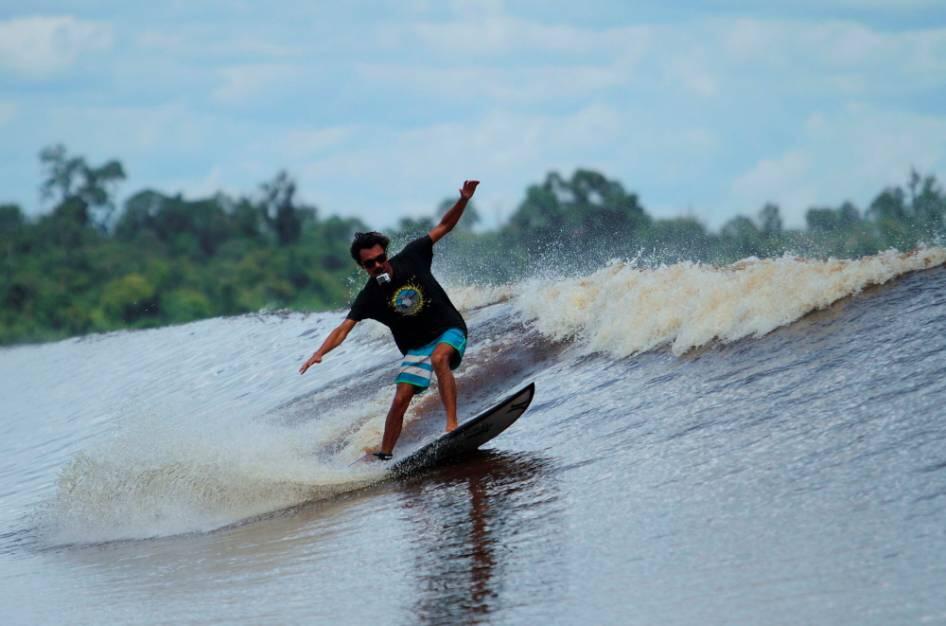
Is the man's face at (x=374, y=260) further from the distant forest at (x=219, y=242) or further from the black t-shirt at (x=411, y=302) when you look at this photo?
the distant forest at (x=219, y=242)

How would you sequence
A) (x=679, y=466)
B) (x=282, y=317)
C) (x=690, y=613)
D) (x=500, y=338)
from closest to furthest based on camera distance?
(x=690, y=613) < (x=679, y=466) < (x=500, y=338) < (x=282, y=317)

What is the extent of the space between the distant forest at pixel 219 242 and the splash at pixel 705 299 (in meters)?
18.5

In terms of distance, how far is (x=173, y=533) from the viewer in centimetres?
922

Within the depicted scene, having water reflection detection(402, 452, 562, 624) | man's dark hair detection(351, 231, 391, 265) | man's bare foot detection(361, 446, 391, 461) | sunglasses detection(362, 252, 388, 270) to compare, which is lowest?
water reflection detection(402, 452, 562, 624)

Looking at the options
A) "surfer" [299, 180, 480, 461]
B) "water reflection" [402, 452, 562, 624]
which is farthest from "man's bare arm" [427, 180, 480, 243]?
"water reflection" [402, 452, 562, 624]

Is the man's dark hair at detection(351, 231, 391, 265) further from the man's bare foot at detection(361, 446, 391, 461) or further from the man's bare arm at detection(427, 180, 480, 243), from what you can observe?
the man's bare foot at detection(361, 446, 391, 461)

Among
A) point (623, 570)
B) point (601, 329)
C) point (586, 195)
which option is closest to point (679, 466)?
point (623, 570)

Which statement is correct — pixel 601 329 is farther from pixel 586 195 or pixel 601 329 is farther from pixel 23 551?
pixel 586 195

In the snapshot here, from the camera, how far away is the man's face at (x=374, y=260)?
8.79 meters

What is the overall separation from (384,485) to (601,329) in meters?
3.69

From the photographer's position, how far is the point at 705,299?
11.3 metres

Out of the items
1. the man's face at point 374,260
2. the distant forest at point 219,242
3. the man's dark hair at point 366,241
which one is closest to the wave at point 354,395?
the man's face at point 374,260

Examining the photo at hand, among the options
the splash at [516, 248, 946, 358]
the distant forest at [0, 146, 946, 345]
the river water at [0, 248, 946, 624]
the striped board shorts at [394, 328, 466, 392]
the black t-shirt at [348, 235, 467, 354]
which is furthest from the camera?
the distant forest at [0, 146, 946, 345]

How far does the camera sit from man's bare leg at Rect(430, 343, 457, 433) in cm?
900
